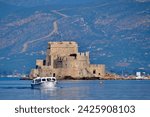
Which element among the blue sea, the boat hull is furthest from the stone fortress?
the boat hull

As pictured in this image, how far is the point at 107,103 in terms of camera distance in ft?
107

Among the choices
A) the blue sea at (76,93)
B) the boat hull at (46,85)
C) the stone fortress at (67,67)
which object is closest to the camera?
the blue sea at (76,93)

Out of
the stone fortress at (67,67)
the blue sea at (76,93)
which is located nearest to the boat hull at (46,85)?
the blue sea at (76,93)

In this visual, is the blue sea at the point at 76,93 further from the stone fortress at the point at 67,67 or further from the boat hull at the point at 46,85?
the stone fortress at the point at 67,67

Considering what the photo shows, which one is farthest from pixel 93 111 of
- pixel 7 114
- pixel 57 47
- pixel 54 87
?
pixel 57 47

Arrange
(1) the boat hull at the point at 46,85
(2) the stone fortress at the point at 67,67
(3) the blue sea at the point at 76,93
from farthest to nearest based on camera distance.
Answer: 1. (2) the stone fortress at the point at 67,67
2. (1) the boat hull at the point at 46,85
3. (3) the blue sea at the point at 76,93

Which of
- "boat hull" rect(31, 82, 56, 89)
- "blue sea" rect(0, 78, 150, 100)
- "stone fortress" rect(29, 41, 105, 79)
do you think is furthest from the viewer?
"stone fortress" rect(29, 41, 105, 79)

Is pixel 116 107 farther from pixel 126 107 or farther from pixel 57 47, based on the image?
pixel 57 47

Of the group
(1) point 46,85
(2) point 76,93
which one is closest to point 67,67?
(1) point 46,85

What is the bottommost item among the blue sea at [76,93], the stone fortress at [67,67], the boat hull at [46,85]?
the blue sea at [76,93]

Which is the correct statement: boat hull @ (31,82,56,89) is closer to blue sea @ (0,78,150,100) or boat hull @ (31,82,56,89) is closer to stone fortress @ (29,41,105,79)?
blue sea @ (0,78,150,100)

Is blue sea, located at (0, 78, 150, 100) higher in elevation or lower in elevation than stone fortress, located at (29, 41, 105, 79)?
lower

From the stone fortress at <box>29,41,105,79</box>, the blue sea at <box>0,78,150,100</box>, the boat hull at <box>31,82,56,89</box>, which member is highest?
the stone fortress at <box>29,41,105,79</box>

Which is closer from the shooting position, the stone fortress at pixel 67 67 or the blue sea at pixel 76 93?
the blue sea at pixel 76 93
